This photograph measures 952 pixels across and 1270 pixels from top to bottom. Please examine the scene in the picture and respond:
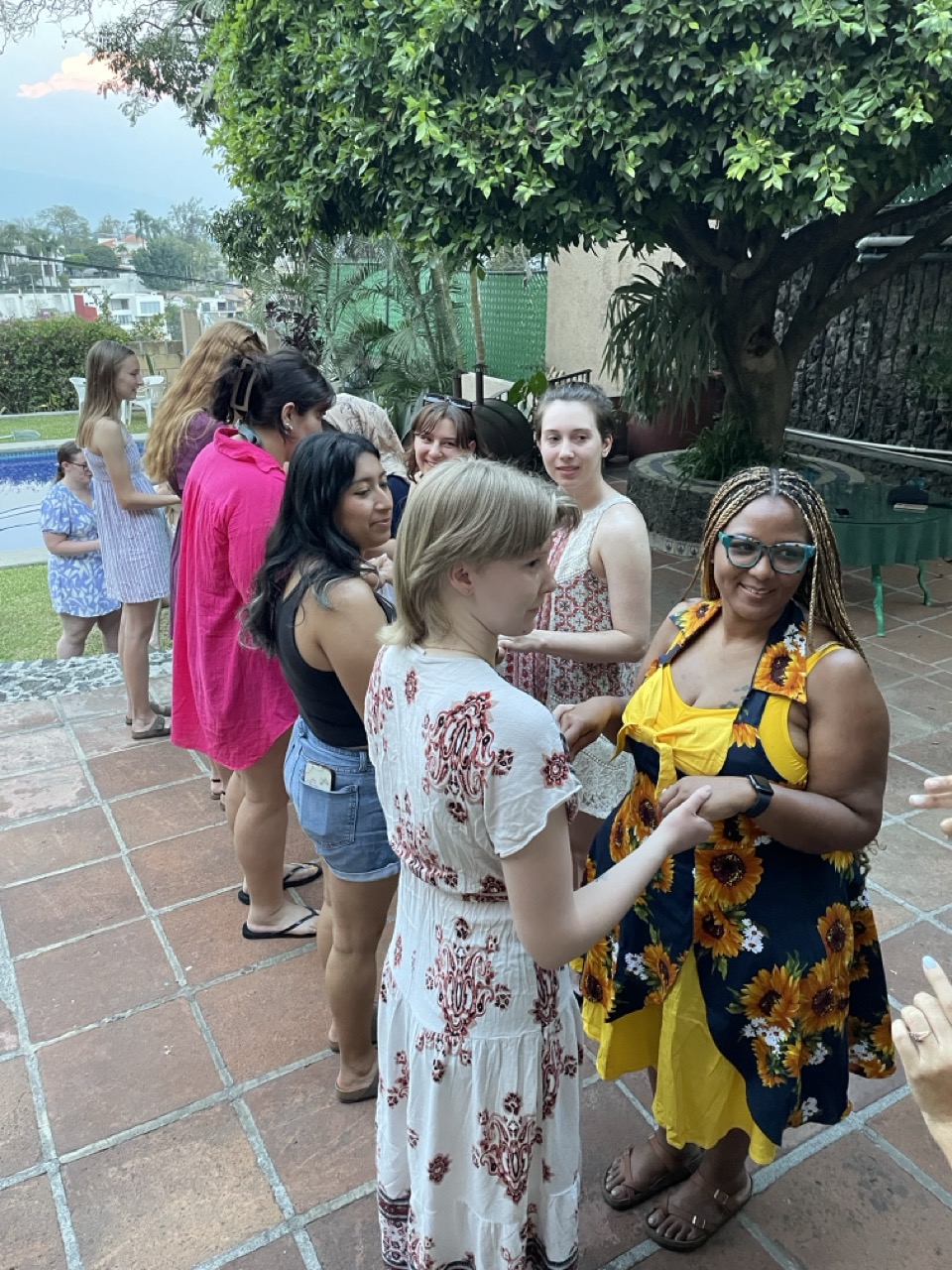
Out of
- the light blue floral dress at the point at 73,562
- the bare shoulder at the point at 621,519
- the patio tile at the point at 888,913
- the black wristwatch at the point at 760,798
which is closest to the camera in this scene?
the black wristwatch at the point at 760,798

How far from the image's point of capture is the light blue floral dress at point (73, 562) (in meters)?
4.95

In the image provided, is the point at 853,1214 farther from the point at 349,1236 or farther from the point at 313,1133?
the point at 313,1133

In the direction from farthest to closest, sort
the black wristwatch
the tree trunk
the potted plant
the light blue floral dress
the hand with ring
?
the potted plant
the tree trunk
the light blue floral dress
the black wristwatch
the hand with ring

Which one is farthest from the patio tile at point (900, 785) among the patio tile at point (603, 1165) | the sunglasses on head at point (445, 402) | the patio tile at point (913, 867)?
the sunglasses on head at point (445, 402)

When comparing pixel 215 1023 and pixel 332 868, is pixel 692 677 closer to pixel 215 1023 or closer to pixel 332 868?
pixel 332 868

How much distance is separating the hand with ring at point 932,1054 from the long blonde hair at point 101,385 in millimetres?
3658

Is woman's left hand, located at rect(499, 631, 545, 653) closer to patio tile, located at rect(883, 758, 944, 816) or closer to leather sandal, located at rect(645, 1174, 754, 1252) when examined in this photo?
leather sandal, located at rect(645, 1174, 754, 1252)

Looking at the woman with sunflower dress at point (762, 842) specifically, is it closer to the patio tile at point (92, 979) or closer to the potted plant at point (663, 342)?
the patio tile at point (92, 979)

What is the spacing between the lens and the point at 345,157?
194 inches

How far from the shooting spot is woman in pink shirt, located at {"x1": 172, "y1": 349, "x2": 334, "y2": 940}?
101 inches

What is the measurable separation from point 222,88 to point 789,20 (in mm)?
3531

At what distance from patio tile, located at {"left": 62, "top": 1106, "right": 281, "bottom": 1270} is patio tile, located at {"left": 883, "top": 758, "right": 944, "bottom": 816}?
2.77 meters

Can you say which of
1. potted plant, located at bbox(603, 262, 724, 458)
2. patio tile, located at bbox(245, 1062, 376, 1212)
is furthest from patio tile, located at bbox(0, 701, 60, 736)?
potted plant, located at bbox(603, 262, 724, 458)

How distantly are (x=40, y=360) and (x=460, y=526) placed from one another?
22350 mm
